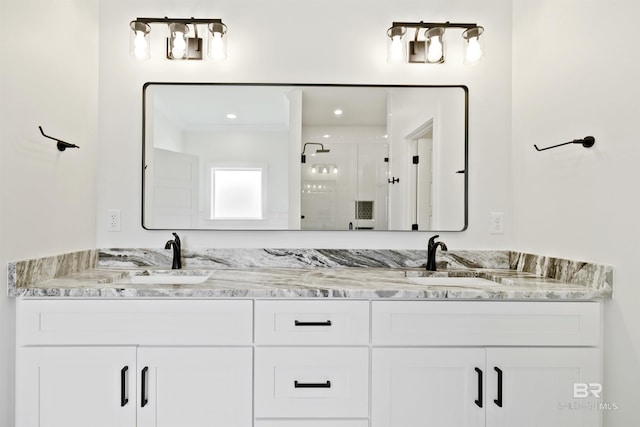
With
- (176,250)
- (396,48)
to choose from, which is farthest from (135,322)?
(396,48)

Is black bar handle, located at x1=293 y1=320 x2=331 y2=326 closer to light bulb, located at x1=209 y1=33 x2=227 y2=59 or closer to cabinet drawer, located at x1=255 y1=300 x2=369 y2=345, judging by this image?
cabinet drawer, located at x1=255 y1=300 x2=369 y2=345

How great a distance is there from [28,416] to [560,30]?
272cm

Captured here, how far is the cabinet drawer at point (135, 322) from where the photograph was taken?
1.35 m

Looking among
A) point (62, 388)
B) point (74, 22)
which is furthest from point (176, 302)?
point (74, 22)

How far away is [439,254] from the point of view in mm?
1950

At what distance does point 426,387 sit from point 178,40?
200 centimetres

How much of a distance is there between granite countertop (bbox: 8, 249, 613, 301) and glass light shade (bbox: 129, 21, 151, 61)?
3.37ft

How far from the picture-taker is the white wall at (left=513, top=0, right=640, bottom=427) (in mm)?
Answer: 1279

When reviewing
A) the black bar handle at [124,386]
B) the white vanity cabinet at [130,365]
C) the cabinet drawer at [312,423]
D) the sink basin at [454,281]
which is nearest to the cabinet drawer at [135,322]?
the white vanity cabinet at [130,365]

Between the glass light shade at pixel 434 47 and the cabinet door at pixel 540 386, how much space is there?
145 cm

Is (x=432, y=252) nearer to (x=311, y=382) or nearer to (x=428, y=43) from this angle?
(x=311, y=382)

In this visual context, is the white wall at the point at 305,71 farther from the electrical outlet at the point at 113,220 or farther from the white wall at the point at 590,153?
the white wall at the point at 590,153

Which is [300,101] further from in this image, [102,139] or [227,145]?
[102,139]

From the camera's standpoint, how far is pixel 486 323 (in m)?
1.38
